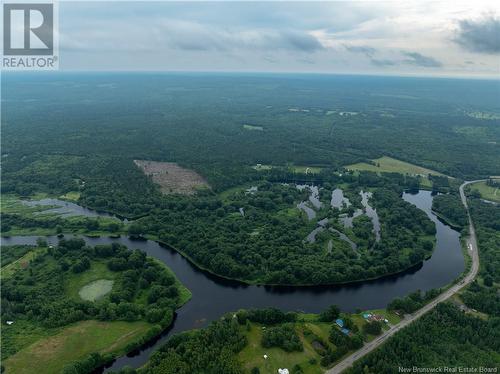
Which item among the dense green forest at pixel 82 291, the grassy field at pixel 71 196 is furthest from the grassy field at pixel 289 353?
the grassy field at pixel 71 196

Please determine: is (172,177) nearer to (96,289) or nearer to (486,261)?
(96,289)

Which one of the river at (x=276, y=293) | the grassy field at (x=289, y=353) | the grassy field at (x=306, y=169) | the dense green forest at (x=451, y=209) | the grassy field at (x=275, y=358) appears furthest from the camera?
the grassy field at (x=306, y=169)

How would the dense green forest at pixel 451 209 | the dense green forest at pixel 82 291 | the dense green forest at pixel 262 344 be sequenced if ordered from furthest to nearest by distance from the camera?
the dense green forest at pixel 451 209, the dense green forest at pixel 82 291, the dense green forest at pixel 262 344

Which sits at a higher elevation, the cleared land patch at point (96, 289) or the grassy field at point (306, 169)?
the grassy field at point (306, 169)

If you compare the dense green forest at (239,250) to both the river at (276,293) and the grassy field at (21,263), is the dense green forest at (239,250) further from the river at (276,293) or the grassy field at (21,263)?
the river at (276,293)

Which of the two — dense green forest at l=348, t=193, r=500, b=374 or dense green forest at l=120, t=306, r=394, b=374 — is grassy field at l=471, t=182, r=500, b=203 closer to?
dense green forest at l=348, t=193, r=500, b=374

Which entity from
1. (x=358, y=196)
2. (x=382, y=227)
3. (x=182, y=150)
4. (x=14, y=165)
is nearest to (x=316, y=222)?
(x=382, y=227)

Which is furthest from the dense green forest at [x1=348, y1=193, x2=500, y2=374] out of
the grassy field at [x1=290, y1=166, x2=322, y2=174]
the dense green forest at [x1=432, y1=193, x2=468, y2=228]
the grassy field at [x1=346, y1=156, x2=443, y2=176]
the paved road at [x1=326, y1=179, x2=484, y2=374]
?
the grassy field at [x1=346, y1=156, x2=443, y2=176]
